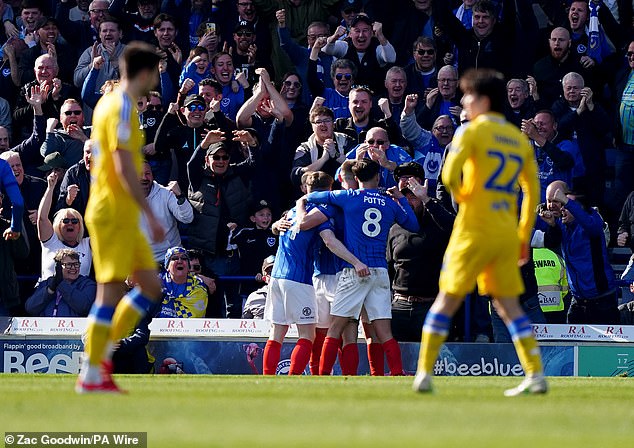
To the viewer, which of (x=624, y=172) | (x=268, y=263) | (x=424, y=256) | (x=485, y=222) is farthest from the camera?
(x=624, y=172)

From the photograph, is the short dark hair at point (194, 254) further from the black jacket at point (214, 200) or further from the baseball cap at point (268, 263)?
the baseball cap at point (268, 263)

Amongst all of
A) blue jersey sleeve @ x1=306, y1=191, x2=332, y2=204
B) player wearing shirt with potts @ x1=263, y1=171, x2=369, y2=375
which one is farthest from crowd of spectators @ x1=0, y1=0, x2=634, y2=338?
player wearing shirt with potts @ x1=263, y1=171, x2=369, y2=375

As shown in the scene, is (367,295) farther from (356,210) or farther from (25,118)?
(25,118)

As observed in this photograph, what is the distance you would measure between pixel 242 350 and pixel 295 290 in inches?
62.2

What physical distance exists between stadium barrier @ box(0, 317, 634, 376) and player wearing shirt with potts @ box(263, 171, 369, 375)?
3.35ft

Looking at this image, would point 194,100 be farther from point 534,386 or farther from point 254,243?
point 534,386

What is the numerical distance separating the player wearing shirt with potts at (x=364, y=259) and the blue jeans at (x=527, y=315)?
1975 millimetres

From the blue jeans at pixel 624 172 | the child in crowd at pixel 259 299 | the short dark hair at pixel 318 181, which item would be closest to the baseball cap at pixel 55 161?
the child in crowd at pixel 259 299

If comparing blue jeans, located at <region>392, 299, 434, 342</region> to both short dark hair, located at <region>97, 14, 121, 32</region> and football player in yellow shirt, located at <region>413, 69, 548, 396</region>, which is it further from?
short dark hair, located at <region>97, 14, 121, 32</region>

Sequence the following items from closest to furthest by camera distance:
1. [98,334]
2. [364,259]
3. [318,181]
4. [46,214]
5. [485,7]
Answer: [98,334]
[364,259]
[318,181]
[46,214]
[485,7]

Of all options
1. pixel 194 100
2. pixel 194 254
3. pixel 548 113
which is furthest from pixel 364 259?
pixel 548 113

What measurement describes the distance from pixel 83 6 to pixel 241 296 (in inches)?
260

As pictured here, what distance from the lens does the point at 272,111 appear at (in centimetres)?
1855

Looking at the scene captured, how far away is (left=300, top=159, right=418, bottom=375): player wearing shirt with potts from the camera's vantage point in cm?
1500
